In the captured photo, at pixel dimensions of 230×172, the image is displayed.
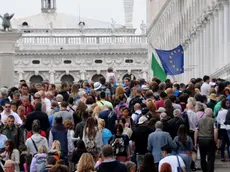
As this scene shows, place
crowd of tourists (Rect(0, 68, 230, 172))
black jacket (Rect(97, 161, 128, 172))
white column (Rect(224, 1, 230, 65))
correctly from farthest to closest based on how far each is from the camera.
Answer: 1. white column (Rect(224, 1, 230, 65))
2. crowd of tourists (Rect(0, 68, 230, 172))
3. black jacket (Rect(97, 161, 128, 172))

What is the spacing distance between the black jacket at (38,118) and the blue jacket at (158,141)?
354cm

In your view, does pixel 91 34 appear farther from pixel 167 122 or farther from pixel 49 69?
pixel 167 122

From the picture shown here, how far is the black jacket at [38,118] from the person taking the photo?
26.9 meters

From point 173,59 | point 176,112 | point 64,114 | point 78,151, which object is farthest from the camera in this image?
point 173,59

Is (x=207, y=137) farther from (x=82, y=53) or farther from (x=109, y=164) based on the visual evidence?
(x=82, y=53)

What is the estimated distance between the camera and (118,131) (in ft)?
83.0

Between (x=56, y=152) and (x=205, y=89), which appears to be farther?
(x=205, y=89)

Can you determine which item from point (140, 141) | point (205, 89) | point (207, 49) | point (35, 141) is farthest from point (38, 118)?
point (207, 49)

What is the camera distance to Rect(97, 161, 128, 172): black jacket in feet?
65.9

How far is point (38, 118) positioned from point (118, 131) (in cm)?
260

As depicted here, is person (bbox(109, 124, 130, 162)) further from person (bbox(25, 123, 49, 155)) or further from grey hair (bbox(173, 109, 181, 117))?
grey hair (bbox(173, 109, 181, 117))

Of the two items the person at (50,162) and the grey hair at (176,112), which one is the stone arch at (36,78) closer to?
the grey hair at (176,112)

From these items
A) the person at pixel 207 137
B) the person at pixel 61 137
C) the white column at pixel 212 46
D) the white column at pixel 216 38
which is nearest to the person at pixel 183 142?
the person at pixel 207 137

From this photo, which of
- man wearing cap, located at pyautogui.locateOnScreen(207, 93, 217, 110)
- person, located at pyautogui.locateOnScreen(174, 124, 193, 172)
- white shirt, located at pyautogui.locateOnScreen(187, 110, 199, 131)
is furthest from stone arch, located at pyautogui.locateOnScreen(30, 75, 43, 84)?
person, located at pyautogui.locateOnScreen(174, 124, 193, 172)
